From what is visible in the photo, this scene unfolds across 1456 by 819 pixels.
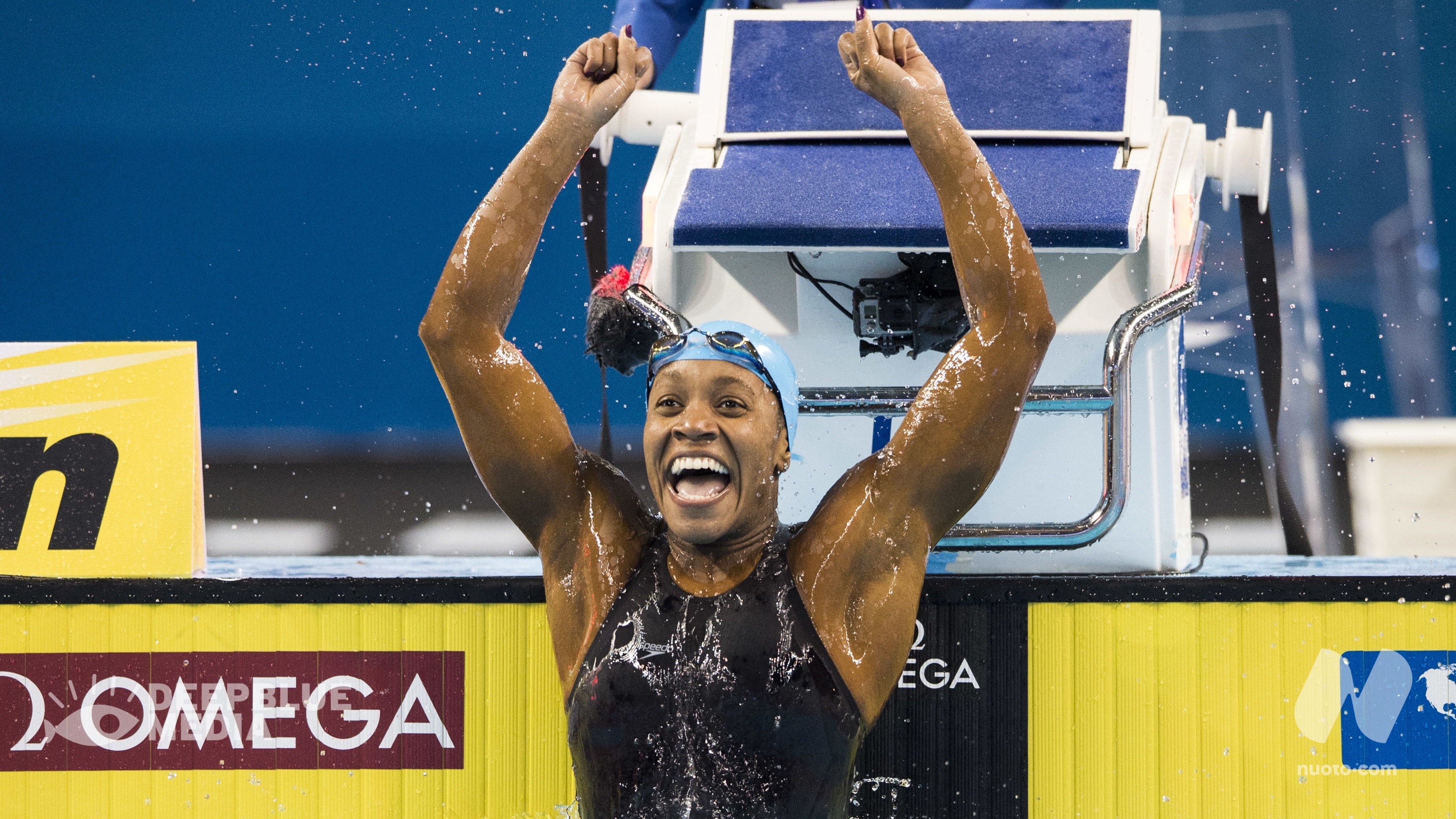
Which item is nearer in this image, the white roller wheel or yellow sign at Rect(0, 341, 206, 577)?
yellow sign at Rect(0, 341, 206, 577)

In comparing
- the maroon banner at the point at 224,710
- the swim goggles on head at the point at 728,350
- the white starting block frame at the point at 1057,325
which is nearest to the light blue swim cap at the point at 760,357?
the swim goggles on head at the point at 728,350

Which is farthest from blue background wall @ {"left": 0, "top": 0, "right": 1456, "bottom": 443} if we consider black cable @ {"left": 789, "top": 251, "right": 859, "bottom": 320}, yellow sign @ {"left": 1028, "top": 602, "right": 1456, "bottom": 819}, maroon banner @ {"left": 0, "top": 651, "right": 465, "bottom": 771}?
yellow sign @ {"left": 1028, "top": 602, "right": 1456, "bottom": 819}

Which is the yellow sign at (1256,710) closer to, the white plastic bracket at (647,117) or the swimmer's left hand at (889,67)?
the swimmer's left hand at (889,67)

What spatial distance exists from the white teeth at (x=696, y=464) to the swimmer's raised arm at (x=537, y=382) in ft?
0.70

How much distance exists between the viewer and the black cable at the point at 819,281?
2.59 metres

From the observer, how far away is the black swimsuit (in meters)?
1.74

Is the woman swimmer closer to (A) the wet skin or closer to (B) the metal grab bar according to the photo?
(A) the wet skin

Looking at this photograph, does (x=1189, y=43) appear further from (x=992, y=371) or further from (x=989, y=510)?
(x=992, y=371)

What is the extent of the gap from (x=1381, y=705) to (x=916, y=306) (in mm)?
1105

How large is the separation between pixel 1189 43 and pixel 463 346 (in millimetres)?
4970

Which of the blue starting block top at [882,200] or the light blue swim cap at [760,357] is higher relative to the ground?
the blue starting block top at [882,200]

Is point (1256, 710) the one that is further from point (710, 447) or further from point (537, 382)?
point (537, 382)

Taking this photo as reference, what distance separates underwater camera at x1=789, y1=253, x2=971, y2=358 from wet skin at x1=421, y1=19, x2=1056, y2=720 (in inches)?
22.6

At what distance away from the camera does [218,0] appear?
5.61 metres
